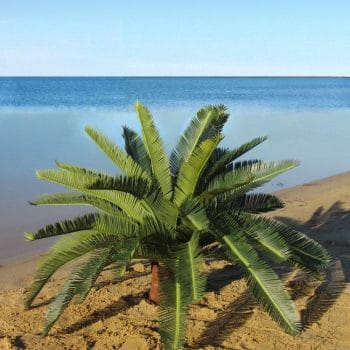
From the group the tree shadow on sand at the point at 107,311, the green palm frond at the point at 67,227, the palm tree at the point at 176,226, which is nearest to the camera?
the palm tree at the point at 176,226

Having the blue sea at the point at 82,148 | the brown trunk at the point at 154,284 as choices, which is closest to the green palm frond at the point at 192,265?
the brown trunk at the point at 154,284

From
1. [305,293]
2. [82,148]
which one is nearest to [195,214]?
[305,293]

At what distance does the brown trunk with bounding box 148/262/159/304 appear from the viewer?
5949 millimetres

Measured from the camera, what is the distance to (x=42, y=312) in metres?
6.29

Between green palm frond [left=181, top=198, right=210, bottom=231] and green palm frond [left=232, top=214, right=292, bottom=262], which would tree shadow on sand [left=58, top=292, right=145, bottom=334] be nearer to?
green palm frond [left=181, top=198, right=210, bottom=231]

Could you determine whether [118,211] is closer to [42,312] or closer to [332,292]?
[42,312]

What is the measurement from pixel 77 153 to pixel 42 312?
12841 mm

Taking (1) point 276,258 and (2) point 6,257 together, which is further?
(2) point 6,257

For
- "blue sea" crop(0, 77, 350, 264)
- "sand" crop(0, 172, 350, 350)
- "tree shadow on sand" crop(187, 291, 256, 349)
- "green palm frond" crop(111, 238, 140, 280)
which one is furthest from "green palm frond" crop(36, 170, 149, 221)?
"blue sea" crop(0, 77, 350, 264)

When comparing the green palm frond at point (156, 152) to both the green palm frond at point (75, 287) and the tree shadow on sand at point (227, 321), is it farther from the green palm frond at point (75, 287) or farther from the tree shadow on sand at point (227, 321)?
the tree shadow on sand at point (227, 321)

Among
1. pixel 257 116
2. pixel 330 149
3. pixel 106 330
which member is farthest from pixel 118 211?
pixel 257 116

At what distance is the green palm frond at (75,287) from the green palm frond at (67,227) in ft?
1.23

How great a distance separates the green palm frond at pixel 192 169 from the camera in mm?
5273

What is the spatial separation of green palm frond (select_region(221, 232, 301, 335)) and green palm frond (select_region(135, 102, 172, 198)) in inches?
34.3
